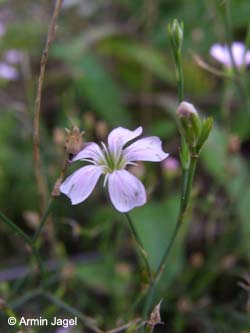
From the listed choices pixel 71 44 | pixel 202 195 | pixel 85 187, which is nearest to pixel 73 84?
pixel 71 44

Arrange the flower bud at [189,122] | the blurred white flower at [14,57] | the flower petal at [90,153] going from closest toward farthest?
the flower bud at [189,122] → the flower petal at [90,153] → the blurred white flower at [14,57]

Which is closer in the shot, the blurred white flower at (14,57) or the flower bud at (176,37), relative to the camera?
the flower bud at (176,37)

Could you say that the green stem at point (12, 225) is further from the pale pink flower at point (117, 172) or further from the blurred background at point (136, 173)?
the blurred background at point (136, 173)

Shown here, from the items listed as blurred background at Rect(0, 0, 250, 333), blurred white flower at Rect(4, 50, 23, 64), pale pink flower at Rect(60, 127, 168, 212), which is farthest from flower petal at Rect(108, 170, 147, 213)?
blurred white flower at Rect(4, 50, 23, 64)

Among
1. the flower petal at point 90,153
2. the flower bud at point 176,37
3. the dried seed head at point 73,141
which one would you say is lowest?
the flower petal at point 90,153

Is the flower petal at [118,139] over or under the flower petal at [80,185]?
over

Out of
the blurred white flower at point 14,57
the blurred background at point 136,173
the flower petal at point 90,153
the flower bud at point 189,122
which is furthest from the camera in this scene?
the blurred white flower at point 14,57

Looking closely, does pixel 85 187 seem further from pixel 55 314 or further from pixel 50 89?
pixel 50 89

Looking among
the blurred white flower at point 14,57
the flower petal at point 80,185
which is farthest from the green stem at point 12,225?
the blurred white flower at point 14,57
